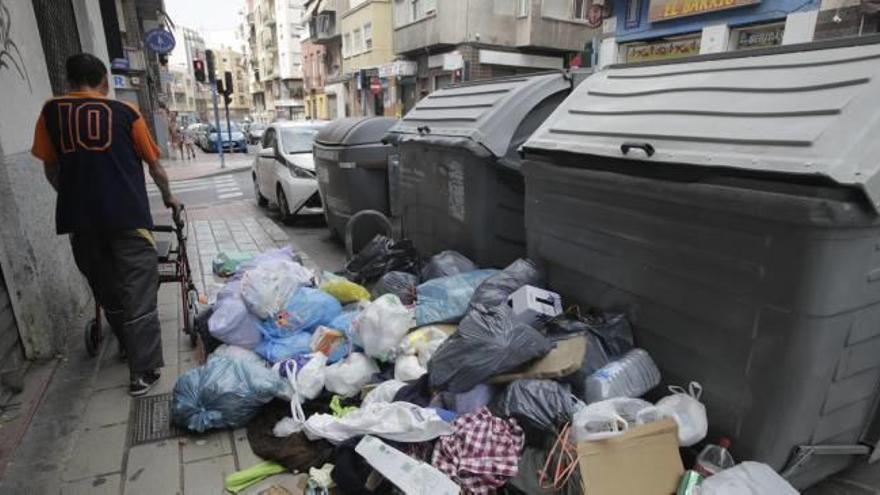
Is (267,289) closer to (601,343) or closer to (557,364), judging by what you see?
(557,364)

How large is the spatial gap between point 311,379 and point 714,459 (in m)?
1.89

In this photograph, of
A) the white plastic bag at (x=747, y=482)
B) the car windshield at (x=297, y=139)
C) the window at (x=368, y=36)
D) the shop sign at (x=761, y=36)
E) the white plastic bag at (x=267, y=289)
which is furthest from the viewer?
the window at (x=368, y=36)

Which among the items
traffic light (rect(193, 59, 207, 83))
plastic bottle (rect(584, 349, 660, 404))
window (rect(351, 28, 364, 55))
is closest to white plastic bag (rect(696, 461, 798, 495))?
plastic bottle (rect(584, 349, 660, 404))

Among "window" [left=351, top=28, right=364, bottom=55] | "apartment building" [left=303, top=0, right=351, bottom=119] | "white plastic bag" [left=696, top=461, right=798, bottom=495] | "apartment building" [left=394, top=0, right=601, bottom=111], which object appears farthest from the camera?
"apartment building" [left=303, top=0, right=351, bottom=119]

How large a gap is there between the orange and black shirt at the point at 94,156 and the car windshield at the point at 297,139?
5418 mm

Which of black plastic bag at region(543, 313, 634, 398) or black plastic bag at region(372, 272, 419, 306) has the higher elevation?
black plastic bag at region(543, 313, 634, 398)

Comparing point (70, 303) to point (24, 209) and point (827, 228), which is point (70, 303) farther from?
point (827, 228)

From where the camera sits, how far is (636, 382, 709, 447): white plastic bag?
2031 mm

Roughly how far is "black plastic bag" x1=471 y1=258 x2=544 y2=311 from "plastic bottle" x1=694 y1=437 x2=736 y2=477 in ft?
3.87

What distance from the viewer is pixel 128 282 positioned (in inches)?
116

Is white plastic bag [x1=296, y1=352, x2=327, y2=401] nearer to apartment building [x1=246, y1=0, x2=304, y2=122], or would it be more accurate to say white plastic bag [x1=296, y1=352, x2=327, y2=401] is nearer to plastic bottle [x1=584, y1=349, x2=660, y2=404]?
plastic bottle [x1=584, y1=349, x2=660, y2=404]

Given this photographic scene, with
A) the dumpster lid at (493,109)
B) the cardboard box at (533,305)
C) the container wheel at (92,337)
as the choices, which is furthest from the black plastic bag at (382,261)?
the container wheel at (92,337)

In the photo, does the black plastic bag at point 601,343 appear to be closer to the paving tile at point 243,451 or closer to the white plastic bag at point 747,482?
the white plastic bag at point 747,482

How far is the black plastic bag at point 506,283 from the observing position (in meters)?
2.90
